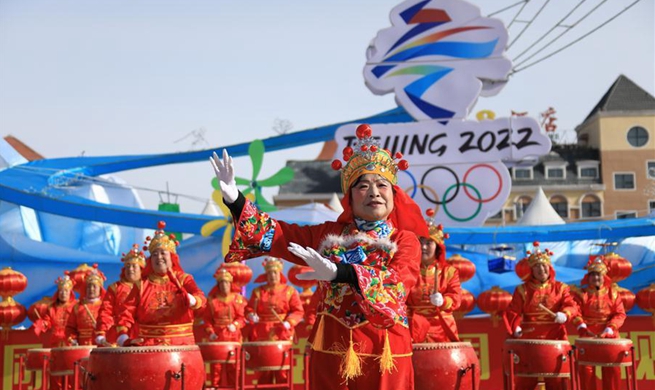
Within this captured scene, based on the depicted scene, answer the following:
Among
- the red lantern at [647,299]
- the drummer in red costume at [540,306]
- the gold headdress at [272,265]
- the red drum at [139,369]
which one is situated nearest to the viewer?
the red drum at [139,369]

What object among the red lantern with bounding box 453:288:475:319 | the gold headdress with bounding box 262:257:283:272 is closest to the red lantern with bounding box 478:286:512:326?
the red lantern with bounding box 453:288:475:319

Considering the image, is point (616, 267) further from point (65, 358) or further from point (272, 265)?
point (65, 358)

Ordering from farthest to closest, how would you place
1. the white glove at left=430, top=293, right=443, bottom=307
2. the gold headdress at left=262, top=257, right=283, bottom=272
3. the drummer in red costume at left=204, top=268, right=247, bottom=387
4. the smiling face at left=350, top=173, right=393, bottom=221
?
the gold headdress at left=262, top=257, right=283, bottom=272 < the drummer in red costume at left=204, top=268, right=247, bottom=387 < the white glove at left=430, top=293, right=443, bottom=307 < the smiling face at left=350, top=173, right=393, bottom=221

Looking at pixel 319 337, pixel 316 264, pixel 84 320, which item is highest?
pixel 84 320

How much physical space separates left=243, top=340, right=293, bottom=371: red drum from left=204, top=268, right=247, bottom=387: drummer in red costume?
1.24m

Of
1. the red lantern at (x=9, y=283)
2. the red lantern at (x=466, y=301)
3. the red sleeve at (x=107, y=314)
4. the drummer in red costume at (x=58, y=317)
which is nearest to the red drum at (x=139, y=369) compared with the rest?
the red sleeve at (x=107, y=314)

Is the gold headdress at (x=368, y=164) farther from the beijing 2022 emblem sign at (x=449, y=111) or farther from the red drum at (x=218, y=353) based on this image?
the beijing 2022 emblem sign at (x=449, y=111)

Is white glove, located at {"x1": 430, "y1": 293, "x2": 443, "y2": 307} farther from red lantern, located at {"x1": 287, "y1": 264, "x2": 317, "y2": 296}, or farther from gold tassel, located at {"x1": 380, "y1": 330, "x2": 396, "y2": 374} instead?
red lantern, located at {"x1": 287, "y1": 264, "x2": 317, "y2": 296}

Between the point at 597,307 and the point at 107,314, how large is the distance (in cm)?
513

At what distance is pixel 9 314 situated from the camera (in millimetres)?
11133

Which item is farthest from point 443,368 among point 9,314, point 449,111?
point 449,111

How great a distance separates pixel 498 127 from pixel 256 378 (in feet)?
17.1

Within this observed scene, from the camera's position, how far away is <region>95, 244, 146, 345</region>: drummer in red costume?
7672mm

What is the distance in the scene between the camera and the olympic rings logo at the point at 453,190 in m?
13.3
